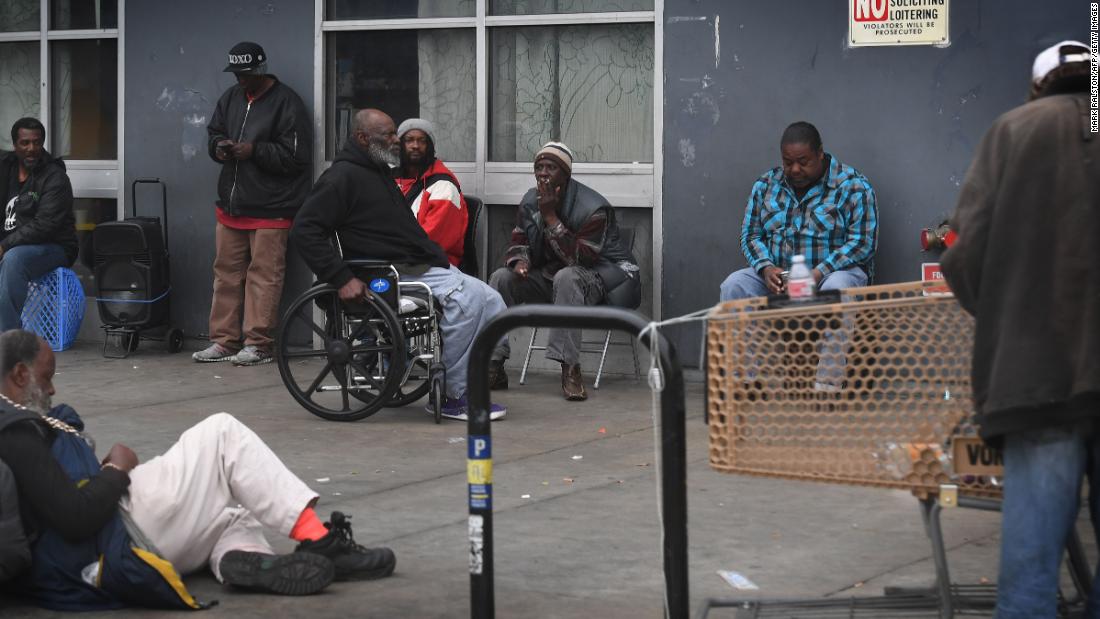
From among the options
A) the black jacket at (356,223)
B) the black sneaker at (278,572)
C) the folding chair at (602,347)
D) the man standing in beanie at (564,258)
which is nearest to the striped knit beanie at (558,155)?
the man standing in beanie at (564,258)

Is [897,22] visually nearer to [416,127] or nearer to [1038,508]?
[416,127]

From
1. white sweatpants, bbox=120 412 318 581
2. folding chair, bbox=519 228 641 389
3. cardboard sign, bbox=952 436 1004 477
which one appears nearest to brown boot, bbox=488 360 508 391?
folding chair, bbox=519 228 641 389

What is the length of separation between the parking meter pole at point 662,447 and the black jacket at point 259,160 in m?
6.67

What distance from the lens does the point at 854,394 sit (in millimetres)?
4152

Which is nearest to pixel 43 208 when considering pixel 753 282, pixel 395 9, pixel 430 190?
pixel 395 9

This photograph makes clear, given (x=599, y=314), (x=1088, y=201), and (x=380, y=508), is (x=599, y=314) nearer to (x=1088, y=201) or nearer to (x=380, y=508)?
(x=1088, y=201)

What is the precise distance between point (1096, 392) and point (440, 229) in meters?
6.04

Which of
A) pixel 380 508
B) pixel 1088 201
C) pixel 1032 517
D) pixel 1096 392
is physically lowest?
pixel 380 508

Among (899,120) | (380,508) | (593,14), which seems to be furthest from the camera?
(593,14)

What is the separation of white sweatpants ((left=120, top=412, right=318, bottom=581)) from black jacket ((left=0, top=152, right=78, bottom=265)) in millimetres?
6162

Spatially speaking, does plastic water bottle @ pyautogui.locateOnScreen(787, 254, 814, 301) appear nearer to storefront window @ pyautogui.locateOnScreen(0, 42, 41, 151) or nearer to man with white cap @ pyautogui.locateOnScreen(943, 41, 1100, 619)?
man with white cap @ pyautogui.locateOnScreen(943, 41, 1100, 619)

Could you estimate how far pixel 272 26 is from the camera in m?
10.9

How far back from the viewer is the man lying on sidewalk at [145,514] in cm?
466

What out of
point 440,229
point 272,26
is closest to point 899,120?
point 440,229
